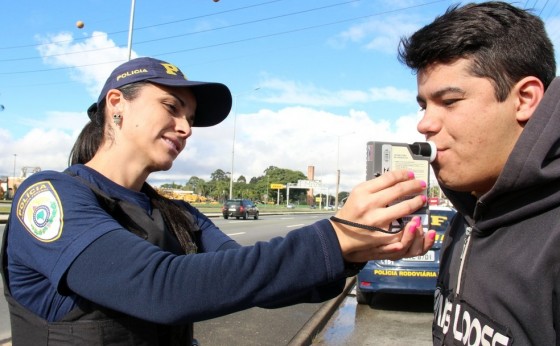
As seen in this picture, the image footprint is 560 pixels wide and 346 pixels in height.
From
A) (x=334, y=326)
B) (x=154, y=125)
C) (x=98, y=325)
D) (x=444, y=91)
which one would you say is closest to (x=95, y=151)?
(x=154, y=125)

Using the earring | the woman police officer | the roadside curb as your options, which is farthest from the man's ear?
the roadside curb

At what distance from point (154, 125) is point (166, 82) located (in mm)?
163

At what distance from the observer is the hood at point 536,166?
1.36 meters

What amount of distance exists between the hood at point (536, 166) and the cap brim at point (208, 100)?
1107 millimetres

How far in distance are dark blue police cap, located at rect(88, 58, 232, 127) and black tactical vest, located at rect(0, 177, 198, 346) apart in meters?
0.45

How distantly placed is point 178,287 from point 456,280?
107 centimetres

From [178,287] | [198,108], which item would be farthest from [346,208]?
[198,108]

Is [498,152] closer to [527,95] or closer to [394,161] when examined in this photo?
[527,95]

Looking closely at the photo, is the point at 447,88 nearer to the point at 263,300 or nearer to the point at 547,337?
the point at 547,337

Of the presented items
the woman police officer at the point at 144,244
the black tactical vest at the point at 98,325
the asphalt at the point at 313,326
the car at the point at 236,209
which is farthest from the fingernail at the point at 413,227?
the car at the point at 236,209

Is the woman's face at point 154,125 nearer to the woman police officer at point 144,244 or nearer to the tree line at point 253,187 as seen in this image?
the woman police officer at point 144,244

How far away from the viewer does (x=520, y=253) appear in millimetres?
1378

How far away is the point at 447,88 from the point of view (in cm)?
153

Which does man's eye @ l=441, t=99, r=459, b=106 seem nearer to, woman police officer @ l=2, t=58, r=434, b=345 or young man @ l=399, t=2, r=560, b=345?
young man @ l=399, t=2, r=560, b=345
